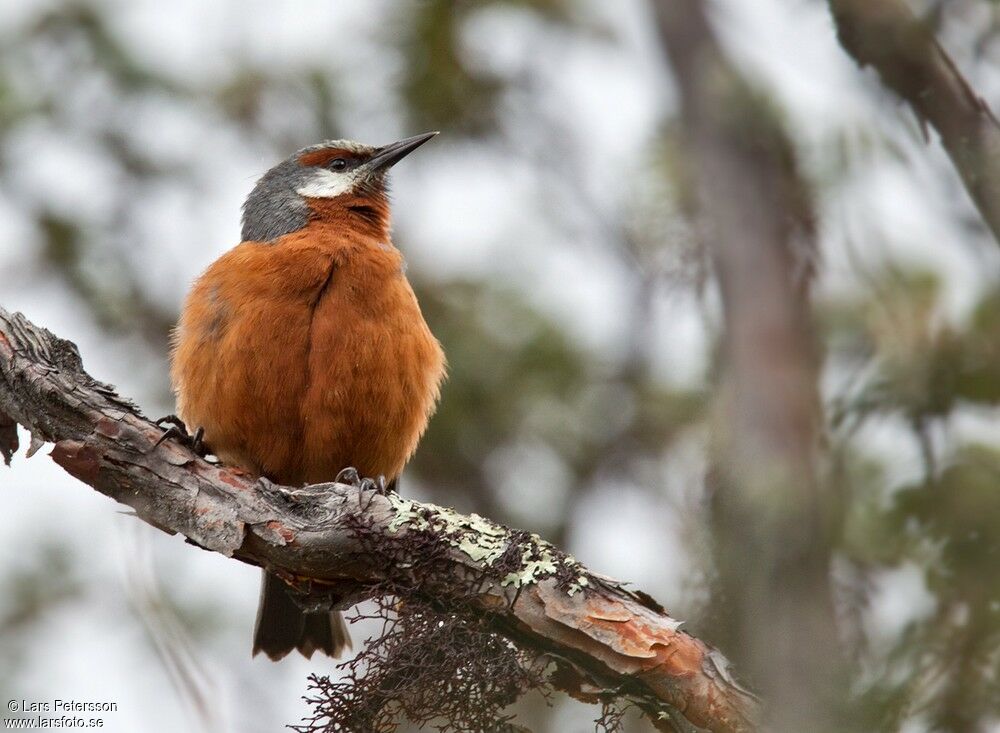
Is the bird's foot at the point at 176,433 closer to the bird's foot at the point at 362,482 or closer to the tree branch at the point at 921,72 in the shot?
the bird's foot at the point at 362,482

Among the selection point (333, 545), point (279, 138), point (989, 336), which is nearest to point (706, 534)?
point (989, 336)

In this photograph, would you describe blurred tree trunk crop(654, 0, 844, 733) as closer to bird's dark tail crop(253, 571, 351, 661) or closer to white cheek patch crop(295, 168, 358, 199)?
bird's dark tail crop(253, 571, 351, 661)

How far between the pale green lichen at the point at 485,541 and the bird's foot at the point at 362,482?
0.24 m

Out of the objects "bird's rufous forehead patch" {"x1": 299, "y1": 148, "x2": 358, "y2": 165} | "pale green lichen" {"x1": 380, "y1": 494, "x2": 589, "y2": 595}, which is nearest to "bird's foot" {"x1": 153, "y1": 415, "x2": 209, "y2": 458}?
"pale green lichen" {"x1": 380, "y1": 494, "x2": 589, "y2": 595}

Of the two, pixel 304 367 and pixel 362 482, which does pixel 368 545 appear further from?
pixel 304 367

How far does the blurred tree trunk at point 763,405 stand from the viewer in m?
2.31

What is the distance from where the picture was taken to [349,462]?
19.9 ft

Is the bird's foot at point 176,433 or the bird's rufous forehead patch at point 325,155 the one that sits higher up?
the bird's rufous forehead patch at point 325,155

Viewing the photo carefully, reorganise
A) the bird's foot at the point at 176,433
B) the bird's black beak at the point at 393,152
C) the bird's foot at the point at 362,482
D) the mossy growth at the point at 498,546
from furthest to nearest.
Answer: the bird's black beak at the point at 393,152 < the bird's foot at the point at 362,482 < the bird's foot at the point at 176,433 < the mossy growth at the point at 498,546

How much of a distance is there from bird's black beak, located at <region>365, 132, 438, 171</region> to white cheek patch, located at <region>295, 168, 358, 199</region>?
0.59 ft

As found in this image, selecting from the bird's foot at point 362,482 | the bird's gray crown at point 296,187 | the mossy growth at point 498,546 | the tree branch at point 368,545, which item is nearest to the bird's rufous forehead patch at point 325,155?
the bird's gray crown at point 296,187

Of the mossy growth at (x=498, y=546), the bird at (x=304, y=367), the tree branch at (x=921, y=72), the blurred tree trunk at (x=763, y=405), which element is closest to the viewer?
the blurred tree trunk at (x=763, y=405)

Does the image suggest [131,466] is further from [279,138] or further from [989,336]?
[279,138]

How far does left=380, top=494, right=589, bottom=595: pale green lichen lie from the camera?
175 inches
